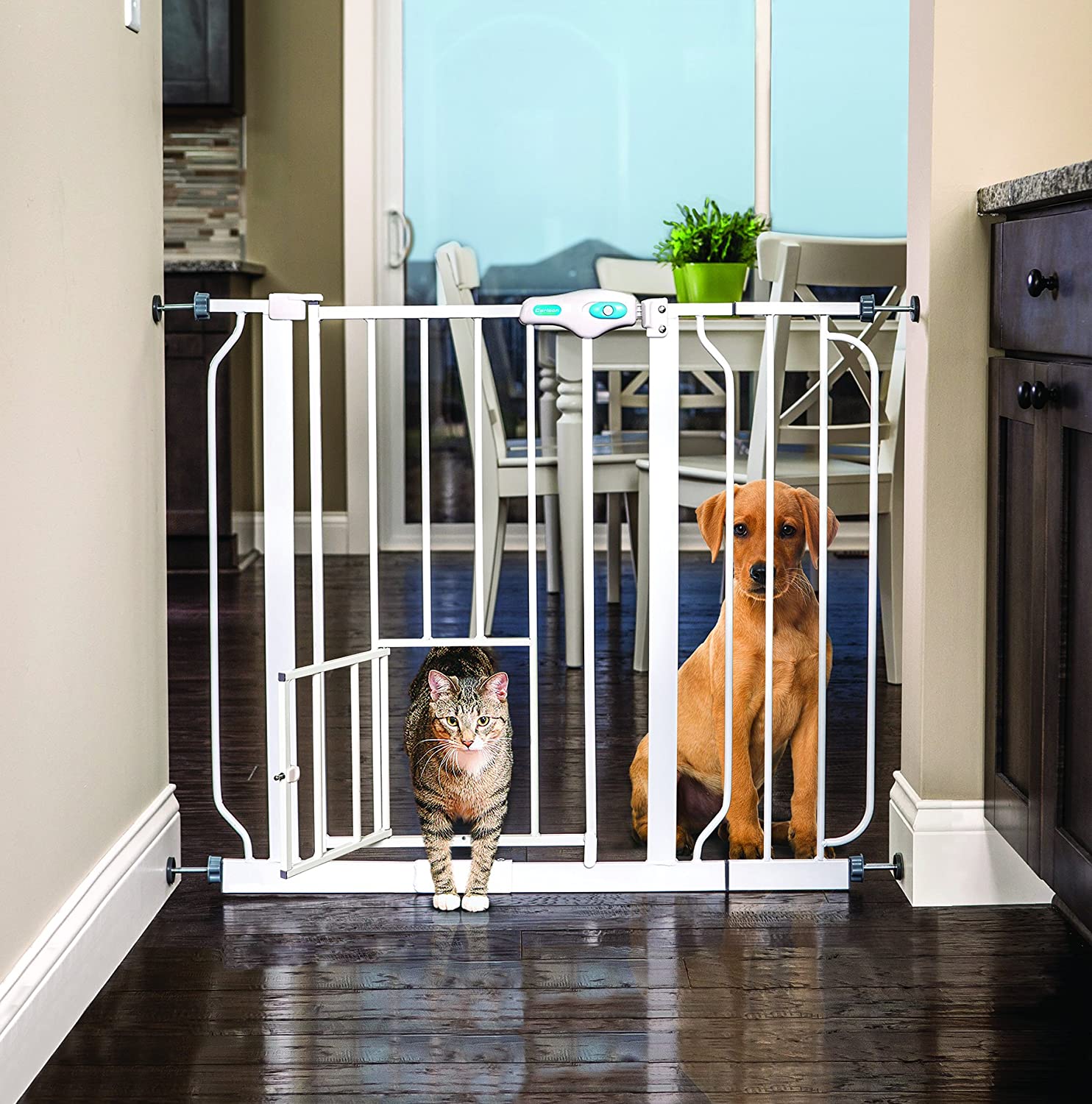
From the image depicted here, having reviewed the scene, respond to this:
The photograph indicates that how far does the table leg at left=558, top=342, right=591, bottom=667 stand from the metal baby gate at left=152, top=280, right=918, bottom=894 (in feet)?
3.55

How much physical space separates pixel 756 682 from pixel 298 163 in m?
3.49

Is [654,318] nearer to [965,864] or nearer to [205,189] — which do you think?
[965,864]

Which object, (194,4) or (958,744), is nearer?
(958,744)

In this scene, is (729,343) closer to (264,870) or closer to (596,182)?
(264,870)

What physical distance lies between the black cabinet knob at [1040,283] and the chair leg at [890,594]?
1592 millimetres

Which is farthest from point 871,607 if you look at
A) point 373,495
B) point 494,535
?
point 494,535

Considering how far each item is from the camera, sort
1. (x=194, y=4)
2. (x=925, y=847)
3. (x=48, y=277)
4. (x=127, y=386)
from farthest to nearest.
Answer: (x=194, y=4), (x=925, y=847), (x=127, y=386), (x=48, y=277)

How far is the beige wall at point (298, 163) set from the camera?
4.86 metres

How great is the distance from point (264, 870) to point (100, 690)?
403 millimetres

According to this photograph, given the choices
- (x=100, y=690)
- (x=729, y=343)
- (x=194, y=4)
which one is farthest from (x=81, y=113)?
(x=194, y=4)

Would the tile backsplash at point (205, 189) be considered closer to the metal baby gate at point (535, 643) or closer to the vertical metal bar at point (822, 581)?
the metal baby gate at point (535, 643)

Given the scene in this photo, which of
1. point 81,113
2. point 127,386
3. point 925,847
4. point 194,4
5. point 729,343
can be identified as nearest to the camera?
point 81,113

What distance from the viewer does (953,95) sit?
1830 millimetres

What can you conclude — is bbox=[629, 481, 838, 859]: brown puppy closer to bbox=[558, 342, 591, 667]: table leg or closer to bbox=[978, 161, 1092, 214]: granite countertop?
bbox=[978, 161, 1092, 214]: granite countertop
